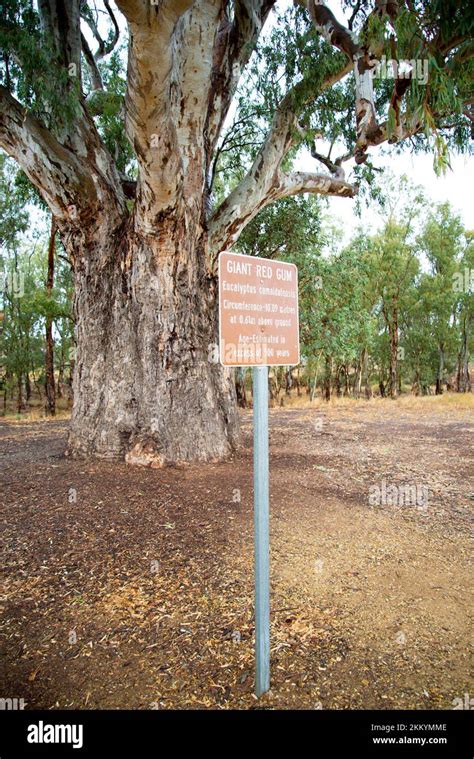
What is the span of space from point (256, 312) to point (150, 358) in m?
4.14

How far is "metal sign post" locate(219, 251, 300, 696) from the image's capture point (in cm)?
221

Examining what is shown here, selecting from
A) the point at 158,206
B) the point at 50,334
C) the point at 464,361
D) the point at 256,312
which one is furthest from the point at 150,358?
the point at 464,361

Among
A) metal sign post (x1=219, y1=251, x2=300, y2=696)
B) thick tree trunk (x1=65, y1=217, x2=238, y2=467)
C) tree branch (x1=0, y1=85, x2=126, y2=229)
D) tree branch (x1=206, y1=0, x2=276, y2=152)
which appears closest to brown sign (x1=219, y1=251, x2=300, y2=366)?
metal sign post (x1=219, y1=251, x2=300, y2=696)

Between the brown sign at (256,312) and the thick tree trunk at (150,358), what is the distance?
387 cm

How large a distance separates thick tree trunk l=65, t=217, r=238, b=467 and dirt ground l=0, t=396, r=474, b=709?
0.43 m

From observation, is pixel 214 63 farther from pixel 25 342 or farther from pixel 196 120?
pixel 25 342

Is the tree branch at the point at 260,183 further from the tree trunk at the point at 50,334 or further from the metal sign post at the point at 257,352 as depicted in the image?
the tree trunk at the point at 50,334

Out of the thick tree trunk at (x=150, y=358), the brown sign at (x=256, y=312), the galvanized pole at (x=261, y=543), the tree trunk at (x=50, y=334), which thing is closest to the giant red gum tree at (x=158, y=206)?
the thick tree trunk at (x=150, y=358)

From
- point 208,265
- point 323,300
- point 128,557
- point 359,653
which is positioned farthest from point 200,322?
point 323,300

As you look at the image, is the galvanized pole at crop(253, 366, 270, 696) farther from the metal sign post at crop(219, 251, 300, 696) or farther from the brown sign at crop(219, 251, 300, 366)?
the brown sign at crop(219, 251, 300, 366)

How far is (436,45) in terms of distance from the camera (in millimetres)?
4168

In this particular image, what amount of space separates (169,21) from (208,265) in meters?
3.50

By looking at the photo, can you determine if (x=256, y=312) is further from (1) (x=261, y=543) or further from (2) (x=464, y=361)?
(2) (x=464, y=361)

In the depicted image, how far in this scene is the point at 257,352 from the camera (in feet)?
7.58
